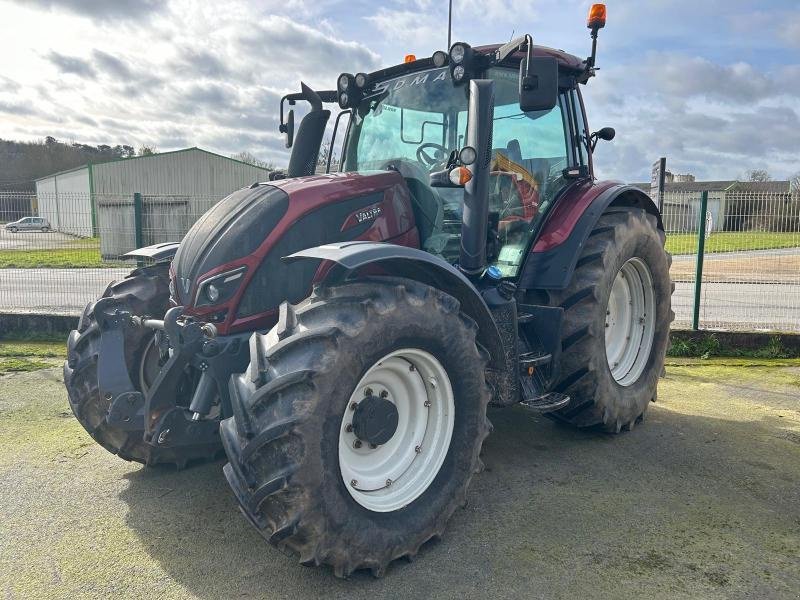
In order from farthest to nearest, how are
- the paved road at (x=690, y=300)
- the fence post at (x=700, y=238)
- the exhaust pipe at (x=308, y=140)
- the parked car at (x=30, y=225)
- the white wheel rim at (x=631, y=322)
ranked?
1. the parked car at (x=30, y=225)
2. the paved road at (x=690, y=300)
3. the fence post at (x=700, y=238)
4. the white wheel rim at (x=631, y=322)
5. the exhaust pipe at (x=308, y=140)

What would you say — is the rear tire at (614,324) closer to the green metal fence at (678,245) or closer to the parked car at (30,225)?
the green metal fence at (678,245)

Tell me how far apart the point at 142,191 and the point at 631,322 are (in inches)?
1267

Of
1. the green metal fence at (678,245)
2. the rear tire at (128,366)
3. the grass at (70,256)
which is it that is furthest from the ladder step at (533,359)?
the grass at (70,256)

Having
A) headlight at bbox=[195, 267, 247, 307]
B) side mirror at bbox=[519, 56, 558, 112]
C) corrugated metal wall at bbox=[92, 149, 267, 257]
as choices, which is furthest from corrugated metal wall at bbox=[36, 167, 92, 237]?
corrugated metal wall at bbox=[92, 149, 267, 257]

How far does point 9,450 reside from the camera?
4.10 metres

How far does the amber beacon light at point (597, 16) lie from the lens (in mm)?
3977

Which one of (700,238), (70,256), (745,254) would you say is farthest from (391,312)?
(70,256)

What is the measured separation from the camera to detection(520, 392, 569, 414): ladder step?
3.63 metres

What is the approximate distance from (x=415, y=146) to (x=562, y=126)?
1.09 metres

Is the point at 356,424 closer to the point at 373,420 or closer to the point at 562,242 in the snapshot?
the point at 373,420

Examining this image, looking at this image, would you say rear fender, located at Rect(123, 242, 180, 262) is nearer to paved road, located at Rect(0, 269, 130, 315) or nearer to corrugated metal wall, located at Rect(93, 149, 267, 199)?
paved road, located at Rect(0, 269, 130, 315)

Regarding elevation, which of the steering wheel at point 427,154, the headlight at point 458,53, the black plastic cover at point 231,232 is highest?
the headlight at point 458,53

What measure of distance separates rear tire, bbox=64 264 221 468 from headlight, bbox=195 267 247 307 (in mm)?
753

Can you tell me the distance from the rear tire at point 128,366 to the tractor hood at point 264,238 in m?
0.48
